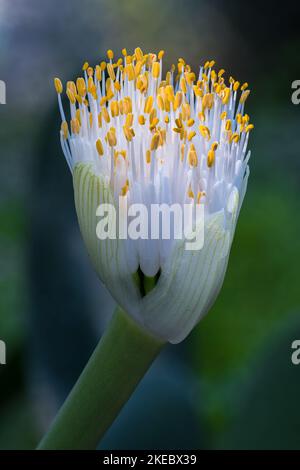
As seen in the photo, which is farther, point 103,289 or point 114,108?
point 103,289

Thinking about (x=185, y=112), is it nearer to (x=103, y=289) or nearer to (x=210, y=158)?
(x=210, y=158)

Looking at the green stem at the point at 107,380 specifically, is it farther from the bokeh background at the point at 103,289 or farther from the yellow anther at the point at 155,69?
the bokeh background at the point at 103,289

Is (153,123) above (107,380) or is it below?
above

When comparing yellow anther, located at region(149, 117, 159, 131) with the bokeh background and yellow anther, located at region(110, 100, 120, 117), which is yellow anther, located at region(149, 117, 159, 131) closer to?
yellow anther, located at region(110, 100, 120, 117)

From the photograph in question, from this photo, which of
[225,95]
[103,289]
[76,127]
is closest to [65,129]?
[76,127]

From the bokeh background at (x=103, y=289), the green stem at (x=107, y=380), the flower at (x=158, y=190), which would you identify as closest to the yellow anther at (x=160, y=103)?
the flower at (x=158, y=190)

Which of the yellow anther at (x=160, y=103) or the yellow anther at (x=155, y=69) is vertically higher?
the yellow anther at (x=155, y=69)

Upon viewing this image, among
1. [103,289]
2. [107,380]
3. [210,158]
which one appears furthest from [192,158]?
[103,289]
